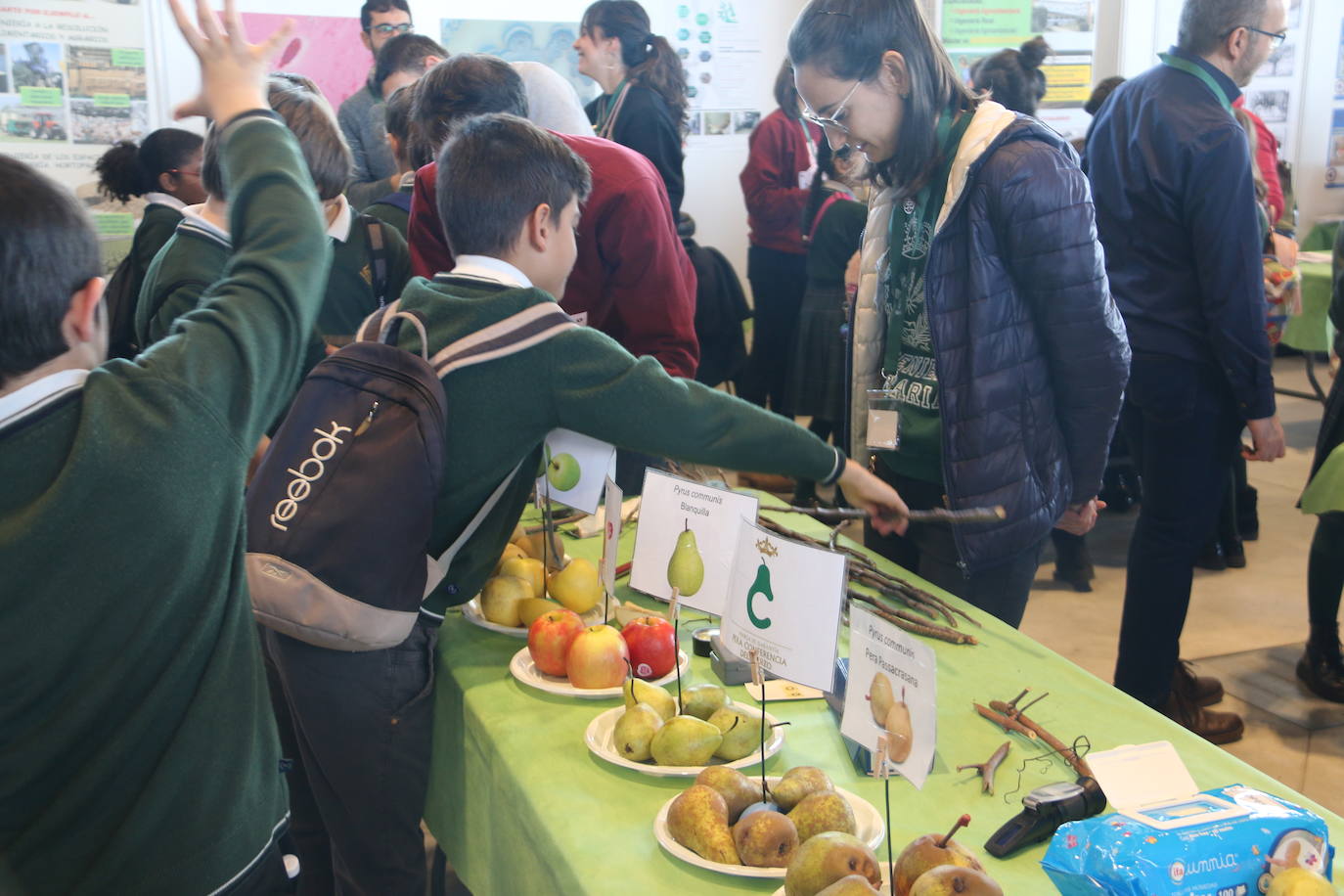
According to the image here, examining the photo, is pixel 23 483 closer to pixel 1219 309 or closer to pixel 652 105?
pixel 1219 309

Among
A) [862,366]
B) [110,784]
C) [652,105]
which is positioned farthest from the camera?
[652,105]

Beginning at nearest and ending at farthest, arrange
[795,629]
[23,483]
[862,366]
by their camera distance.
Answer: [23,483] → [795,629] → [862,366]

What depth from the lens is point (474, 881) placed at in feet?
5.11

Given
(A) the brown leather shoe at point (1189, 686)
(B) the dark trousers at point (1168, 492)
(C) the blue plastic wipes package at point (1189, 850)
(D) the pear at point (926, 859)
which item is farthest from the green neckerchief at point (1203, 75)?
(D) the pear at point (926, 859)

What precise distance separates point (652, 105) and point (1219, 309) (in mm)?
1858

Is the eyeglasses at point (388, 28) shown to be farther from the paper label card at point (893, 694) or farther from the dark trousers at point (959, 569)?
the paper label card at point (893, 694)

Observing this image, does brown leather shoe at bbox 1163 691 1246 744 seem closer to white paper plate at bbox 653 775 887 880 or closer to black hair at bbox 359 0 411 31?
white paper plate at bbox 653 775 887 880

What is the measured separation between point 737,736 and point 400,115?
1.82m

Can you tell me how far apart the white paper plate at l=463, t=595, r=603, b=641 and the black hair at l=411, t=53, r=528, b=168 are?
0.89 metres

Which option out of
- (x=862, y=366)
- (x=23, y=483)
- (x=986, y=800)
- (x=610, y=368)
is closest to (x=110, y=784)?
(x=23, y=483)

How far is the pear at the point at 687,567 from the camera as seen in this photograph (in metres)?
1.48

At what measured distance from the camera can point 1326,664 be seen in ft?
10.2

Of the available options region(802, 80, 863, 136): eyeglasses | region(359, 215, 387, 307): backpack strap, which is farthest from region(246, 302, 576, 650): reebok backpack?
region(359, 215, 387, 307): backpack strap

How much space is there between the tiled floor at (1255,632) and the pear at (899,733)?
2.08 meters
